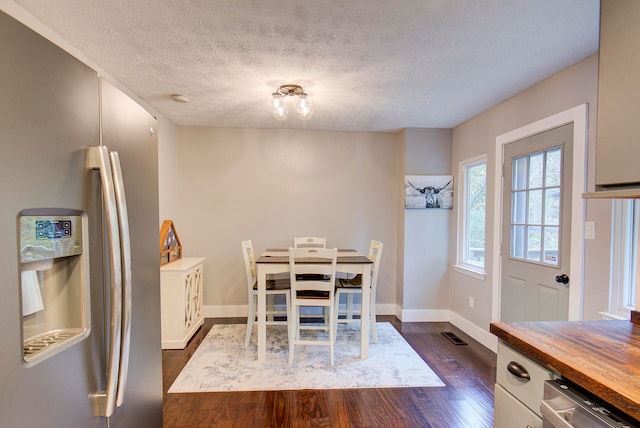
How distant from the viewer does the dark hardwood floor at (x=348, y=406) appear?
1.94 meters

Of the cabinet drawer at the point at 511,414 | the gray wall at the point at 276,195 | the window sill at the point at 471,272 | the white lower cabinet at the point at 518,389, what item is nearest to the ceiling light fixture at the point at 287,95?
the gray wall at the point at 276,195

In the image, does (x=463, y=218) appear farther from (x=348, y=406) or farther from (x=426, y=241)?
(x=348, y=406)

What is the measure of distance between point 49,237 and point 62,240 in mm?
40

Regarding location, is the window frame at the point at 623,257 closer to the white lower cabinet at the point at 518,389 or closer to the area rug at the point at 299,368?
the white lower cabinet at the point at 518,389

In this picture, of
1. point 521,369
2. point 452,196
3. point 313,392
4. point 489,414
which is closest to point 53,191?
point 521,369

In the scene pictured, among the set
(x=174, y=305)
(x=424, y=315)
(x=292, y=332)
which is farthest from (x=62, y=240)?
(x=424, y=315)

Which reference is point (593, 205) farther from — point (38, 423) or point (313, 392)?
point (38, 423)

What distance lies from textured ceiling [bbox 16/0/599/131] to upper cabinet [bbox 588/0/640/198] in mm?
586

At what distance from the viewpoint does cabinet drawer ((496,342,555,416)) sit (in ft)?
3.13

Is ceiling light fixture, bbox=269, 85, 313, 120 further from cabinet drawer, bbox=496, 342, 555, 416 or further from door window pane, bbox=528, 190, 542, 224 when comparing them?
cabinet drawer, bbox=496, 342, 555, 416

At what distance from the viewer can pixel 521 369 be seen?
40.3 inches

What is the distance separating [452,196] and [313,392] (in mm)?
2746

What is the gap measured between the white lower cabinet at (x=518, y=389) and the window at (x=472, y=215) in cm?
226

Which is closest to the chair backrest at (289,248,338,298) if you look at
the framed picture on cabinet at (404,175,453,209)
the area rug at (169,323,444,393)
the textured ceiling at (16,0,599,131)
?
the area rug at (169,323,444,393)
